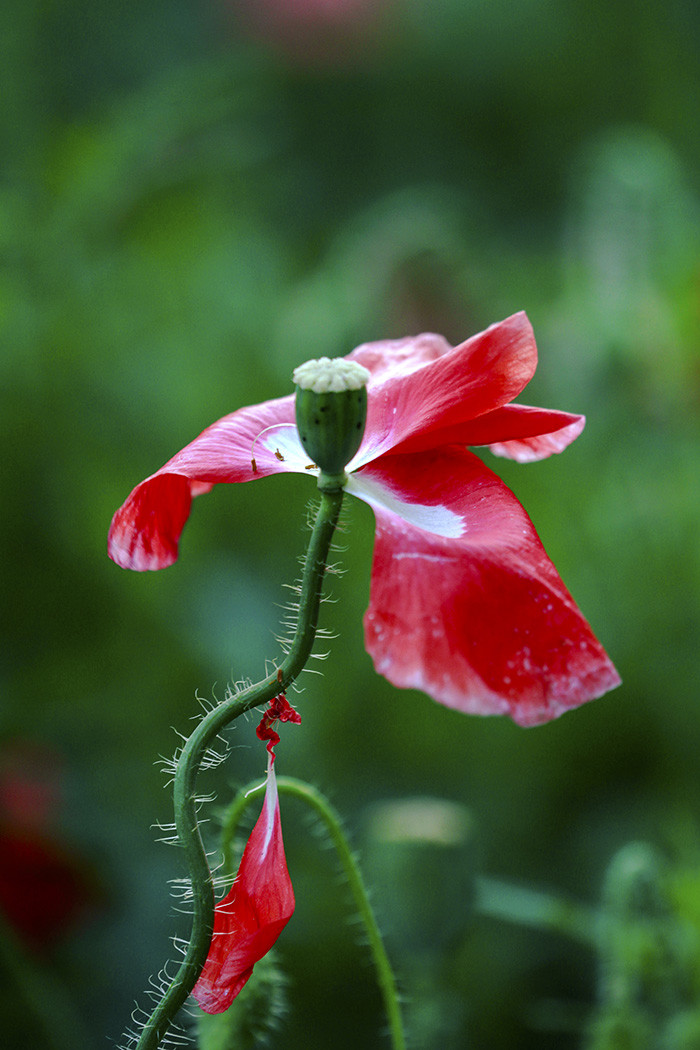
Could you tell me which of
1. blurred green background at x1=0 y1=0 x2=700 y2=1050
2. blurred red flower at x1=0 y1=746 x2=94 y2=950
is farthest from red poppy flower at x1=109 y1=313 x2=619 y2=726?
blurred red flower at x1=0 y1=746 x2=94 y2=950

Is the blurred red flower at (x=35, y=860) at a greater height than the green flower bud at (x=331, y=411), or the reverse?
the green flower bud at (x=331, y=411)

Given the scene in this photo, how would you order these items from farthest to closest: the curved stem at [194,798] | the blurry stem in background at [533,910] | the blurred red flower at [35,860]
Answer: the blurred red flower at [35,860] < the blurry stem in background at [533,910] < the curved stem at [194,798]

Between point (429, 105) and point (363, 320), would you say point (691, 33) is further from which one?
point (363, 320)

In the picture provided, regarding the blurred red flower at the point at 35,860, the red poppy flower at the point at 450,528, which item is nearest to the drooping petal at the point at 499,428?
the red poppy flower at the point at 450,528

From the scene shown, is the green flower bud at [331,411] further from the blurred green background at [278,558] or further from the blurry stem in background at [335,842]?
the blurred green background at [278,558]

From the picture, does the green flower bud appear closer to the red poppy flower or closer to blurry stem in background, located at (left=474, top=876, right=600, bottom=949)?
the red poppy flower
